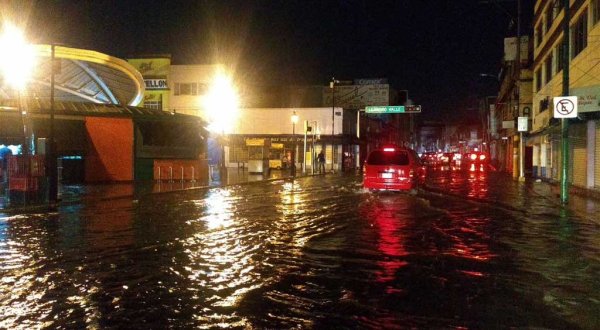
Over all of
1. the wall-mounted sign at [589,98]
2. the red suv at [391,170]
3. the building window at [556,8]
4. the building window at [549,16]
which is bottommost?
the red suv at [391,170]

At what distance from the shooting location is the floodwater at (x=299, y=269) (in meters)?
6.38

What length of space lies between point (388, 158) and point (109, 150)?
14.7 metres

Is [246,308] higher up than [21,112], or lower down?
lower down

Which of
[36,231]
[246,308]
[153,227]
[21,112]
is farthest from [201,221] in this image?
[21,112]

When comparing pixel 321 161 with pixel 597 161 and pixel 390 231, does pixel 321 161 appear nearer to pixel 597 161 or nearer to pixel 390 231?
pixel 597 161

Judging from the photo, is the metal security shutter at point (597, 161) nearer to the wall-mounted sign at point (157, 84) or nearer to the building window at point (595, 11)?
the building window at point (595, 11)

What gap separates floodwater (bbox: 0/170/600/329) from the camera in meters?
6.38

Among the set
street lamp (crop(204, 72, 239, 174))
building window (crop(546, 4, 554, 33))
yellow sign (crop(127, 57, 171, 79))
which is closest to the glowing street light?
street lamp (crop(204, 72, 239, 174))

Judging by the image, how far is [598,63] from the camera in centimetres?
2238

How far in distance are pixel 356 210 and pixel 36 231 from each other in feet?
28.4

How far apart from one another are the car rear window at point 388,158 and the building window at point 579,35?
936 centimetres

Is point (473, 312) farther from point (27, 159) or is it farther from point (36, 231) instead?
point (27, 159)

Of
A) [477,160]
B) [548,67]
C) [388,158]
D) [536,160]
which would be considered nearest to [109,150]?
[388,158]

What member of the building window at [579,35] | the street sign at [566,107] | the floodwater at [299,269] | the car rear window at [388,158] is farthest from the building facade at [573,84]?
the floodwater at [299,269]
